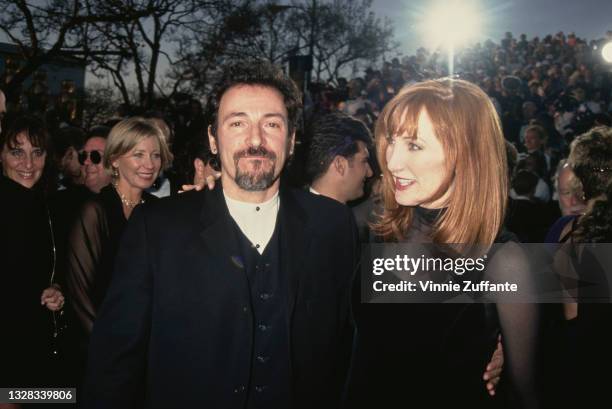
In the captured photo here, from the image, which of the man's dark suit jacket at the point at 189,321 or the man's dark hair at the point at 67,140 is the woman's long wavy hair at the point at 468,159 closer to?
the man's dark suit jacket at the point at 189,321

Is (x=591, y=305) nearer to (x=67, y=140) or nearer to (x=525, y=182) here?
(x=525, y=182)

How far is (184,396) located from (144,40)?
1628 cm

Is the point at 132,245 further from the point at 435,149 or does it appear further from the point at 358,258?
the point at 435,149

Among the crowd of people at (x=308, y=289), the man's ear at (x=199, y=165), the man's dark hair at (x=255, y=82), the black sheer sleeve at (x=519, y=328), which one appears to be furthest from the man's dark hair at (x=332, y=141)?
the black sheer sleeve at (x=519, y=328)

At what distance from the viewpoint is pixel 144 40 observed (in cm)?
1652

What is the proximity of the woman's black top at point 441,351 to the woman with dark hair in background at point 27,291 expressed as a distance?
2020 millimetres

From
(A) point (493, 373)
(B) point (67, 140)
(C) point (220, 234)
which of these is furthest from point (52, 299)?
(A) point (493, 373)

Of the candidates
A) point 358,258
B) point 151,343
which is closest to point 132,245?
point 151,343

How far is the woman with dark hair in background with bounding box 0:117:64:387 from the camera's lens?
119 inches

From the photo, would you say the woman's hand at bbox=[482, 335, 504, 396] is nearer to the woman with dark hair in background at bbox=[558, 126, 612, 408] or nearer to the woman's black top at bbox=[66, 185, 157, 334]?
the woman with dark hair in background at bbox=[558, 126, 612, 408]

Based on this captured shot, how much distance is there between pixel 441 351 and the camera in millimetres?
2088

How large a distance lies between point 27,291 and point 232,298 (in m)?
1.71

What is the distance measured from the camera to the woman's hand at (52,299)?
3.27 meters

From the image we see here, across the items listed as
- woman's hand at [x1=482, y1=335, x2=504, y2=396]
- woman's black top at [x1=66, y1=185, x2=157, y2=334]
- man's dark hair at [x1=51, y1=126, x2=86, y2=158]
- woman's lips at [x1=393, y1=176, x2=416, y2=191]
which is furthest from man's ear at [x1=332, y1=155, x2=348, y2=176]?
man's dark hair at [x1=51, y1=126, x2=86, y2=158]
